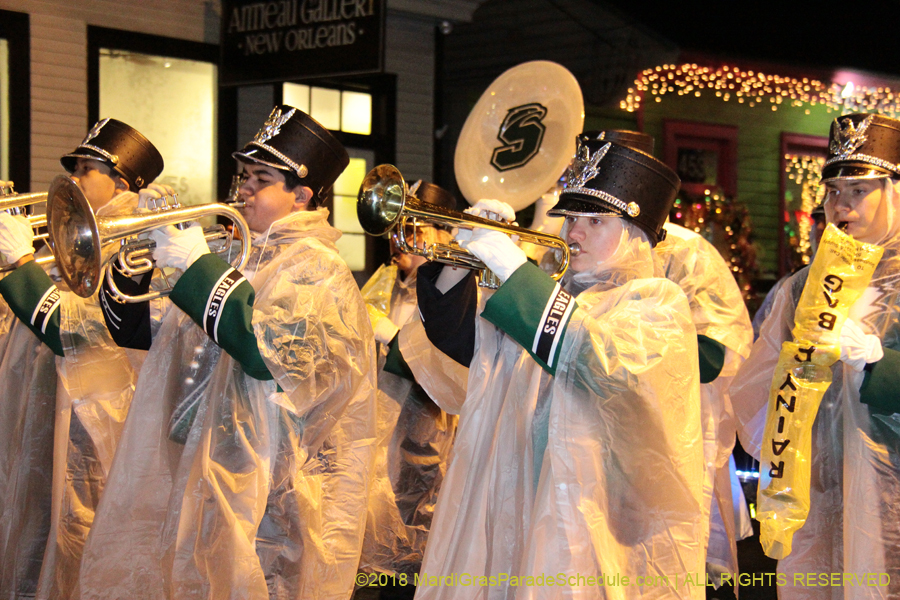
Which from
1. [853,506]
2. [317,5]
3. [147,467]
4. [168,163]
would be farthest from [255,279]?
[168,163]

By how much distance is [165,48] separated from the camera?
709 centimetres

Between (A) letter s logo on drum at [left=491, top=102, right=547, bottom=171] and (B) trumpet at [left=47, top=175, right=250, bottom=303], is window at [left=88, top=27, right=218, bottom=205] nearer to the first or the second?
(A) letter s logo on drum at [left=491, top=102, right=547, bottom=171]

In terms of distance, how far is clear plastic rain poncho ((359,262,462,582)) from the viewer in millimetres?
4629

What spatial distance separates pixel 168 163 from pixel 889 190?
5.56m

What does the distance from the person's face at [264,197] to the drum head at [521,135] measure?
63.0 inches

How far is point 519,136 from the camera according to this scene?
4867 mm

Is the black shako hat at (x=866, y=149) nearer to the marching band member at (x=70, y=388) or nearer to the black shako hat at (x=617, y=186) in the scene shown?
the black shako hat at (x=617, y=186)

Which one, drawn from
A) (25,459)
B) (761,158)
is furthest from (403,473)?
(761,158)

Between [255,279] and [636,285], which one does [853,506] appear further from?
[255,279]

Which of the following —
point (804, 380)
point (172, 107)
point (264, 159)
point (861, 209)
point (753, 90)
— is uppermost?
point (753, 90)

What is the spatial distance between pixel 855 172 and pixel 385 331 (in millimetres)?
2401

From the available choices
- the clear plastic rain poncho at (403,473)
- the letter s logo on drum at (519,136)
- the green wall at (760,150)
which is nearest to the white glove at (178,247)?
the clear plastic rain poncho at (403,473)

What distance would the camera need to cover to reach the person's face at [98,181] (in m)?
4.08

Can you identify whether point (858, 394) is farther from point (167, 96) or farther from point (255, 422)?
point (167, 96)
